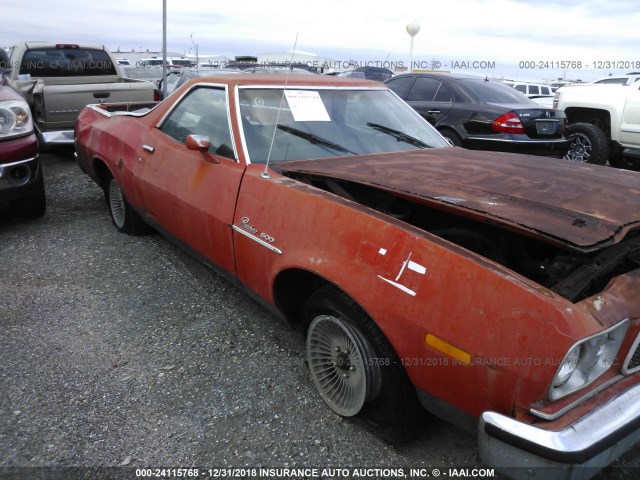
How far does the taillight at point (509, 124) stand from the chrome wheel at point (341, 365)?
16.2ft

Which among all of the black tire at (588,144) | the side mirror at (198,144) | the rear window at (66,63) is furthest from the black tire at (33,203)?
the black tire at (588,144)

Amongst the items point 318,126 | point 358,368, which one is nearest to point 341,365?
point 358,368

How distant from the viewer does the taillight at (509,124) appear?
6297mm

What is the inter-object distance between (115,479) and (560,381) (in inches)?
67.5

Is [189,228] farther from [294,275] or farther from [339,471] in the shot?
[339,471]

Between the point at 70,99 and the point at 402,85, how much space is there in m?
4.80

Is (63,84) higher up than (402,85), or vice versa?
(402,85)

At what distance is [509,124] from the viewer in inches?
248

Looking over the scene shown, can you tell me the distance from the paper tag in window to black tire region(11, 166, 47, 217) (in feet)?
9.42

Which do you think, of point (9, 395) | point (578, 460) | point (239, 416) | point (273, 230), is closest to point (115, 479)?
point (239, 416)

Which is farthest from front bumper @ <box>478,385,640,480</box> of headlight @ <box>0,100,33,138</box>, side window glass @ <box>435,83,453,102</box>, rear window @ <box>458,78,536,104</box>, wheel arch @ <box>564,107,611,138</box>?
wheel arch @ <box>564,107,611,138</box>

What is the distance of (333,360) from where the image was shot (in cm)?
230

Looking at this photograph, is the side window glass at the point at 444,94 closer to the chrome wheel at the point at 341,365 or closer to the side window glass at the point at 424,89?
the side window glass at the point at 424,89

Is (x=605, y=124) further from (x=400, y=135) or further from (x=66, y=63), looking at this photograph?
(x=66, y=63)
